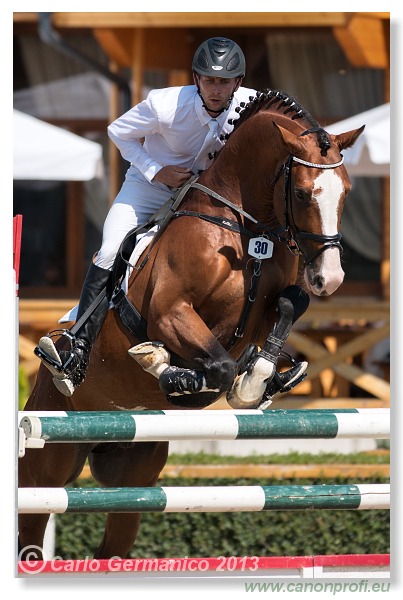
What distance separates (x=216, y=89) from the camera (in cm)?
418

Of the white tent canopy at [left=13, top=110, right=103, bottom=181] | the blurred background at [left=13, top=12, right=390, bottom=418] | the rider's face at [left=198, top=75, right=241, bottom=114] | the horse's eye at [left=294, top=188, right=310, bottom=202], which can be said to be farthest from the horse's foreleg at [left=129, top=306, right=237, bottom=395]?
the blurred background at [left=13, top=12, right=390, bottom=418]

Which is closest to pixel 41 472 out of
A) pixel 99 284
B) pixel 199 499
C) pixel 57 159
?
pixel 99 284

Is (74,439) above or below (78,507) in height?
above

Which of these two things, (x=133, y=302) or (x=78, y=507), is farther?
(x=133, y=302)

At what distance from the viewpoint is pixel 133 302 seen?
14.5 ft

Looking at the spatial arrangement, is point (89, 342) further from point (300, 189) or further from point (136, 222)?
point (300, 189)

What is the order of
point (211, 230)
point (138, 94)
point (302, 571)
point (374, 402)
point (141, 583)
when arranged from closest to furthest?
point (141, 583)
point (302, 571)
point (211, 230)
point (374, 402)
point (138, 94)

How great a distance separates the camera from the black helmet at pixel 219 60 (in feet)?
13.5

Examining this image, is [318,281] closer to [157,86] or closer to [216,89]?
[216,89]

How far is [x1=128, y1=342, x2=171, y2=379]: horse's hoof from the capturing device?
13.4 feet

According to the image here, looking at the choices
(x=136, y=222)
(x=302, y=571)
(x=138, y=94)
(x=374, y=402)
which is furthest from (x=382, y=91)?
(x=302, y=571)

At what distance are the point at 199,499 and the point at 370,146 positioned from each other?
4.63 metres
